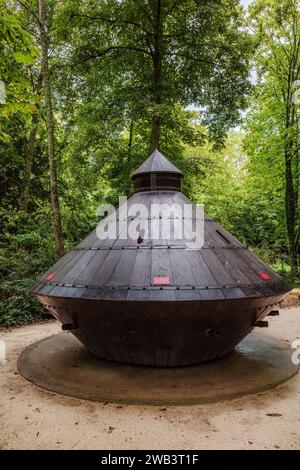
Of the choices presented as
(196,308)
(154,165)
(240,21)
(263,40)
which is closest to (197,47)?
(240,21)

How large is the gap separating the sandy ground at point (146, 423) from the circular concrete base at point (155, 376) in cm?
16

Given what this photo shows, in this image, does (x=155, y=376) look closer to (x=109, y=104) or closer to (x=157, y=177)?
(x=157, y=177)

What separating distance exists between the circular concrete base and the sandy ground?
0.53 ft

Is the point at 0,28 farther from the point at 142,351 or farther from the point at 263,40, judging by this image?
the point at 263,40

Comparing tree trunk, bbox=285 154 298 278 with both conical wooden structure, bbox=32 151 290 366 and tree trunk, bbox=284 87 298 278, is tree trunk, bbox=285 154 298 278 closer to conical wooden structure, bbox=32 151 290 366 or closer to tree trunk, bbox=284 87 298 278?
tree trunk, bbox=284 87 298 278

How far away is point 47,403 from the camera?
481 centimetres

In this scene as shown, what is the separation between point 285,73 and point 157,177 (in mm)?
17255

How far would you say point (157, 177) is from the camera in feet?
22.9

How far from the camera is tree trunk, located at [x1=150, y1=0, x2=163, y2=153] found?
13844mm

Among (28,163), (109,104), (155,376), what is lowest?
(155,376)

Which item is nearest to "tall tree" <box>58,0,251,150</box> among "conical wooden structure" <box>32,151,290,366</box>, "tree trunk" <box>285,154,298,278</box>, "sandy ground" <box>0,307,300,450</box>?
"tree trunk" <box>285,154,298,278</box>

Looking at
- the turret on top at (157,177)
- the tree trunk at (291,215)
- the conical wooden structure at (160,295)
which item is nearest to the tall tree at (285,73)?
the tree trunk at (291,215)

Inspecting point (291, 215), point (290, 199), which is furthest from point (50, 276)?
point (290, 199)

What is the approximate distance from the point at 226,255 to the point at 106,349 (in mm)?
2509
